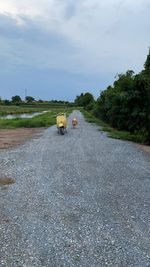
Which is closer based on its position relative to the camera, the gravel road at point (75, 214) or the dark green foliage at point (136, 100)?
the gravel road at point (75, 214)

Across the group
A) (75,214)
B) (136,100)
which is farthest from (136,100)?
(75,214)

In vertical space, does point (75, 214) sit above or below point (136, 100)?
below

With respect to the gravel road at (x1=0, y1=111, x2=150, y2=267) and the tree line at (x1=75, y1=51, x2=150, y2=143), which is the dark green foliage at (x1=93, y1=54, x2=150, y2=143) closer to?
the tree line at (x1=75, y1=51, x2=150, y2=143)

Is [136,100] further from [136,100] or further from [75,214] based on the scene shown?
[75,214]

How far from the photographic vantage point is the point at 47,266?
551cm

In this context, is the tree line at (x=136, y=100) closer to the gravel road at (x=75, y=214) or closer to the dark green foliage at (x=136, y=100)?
the dark green foliage at (x=136, y=100)

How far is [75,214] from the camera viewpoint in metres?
8.02

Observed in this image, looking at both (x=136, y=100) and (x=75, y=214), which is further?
(x=136, y=100)

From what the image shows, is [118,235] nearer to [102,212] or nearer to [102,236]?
[102,236]

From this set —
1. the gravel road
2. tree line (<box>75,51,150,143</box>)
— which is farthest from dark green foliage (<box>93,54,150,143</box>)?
the gravel road

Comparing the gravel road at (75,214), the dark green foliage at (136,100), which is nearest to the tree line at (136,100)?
the dark green foliage at (136,100)

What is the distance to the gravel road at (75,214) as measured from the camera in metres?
5.93

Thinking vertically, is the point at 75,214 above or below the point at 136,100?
below

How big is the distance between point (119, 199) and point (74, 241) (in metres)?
2.95
